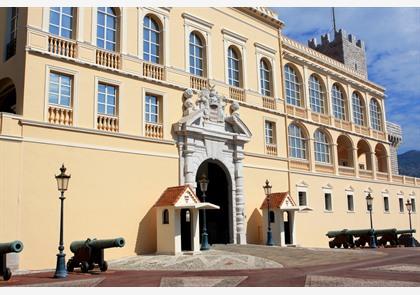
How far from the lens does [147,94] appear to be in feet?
67.7

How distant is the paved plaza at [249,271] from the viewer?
1140cm

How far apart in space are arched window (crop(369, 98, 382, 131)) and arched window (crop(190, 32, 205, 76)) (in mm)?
17680

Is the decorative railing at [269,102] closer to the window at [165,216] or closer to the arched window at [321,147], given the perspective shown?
the arched window at [321,147]

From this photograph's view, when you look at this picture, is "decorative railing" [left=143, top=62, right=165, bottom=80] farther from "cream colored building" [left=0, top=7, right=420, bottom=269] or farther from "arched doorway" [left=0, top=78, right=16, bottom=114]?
"arched doorway" [left=0, top=78, right=16, bottom=114]

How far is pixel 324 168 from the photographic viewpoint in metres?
30.0

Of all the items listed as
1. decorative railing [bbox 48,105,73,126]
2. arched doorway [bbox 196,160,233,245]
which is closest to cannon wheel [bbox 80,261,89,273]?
decorative railing [bbox 48,105,73,126]

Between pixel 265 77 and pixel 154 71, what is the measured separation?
8.27 m

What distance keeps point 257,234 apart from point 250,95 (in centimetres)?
726

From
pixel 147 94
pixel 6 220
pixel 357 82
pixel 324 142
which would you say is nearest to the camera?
pixel 6 220

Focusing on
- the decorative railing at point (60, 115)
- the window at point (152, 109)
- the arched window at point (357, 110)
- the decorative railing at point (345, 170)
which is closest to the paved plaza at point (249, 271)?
the decorative railing at point (60, 115)

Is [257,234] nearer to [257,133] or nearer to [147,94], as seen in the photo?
[257,133]

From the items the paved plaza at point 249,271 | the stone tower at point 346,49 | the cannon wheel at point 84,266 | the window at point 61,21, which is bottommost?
the paved plaza at point 249,271

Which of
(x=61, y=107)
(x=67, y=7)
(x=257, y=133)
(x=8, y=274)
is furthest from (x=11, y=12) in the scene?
(x=257, y=133)

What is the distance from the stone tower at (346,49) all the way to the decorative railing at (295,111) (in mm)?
11871
